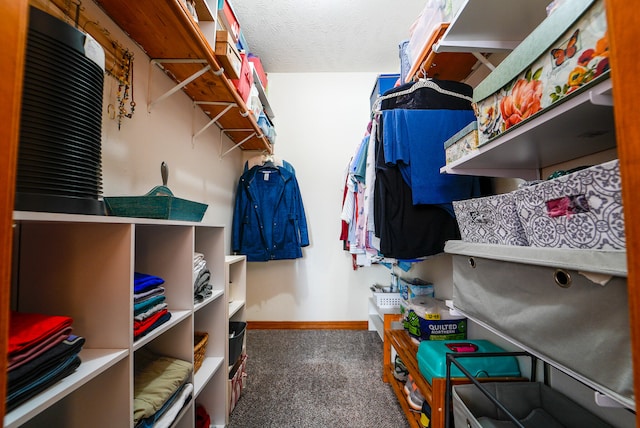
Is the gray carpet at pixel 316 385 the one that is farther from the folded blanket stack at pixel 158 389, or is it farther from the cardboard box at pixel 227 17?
the cardboard box at pixel 227 17

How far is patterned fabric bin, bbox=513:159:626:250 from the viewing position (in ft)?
1.39

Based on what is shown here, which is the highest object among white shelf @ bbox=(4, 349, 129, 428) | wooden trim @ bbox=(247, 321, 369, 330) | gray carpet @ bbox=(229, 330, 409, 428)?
white shelf @ bbox=(4, 349, 129, 428)

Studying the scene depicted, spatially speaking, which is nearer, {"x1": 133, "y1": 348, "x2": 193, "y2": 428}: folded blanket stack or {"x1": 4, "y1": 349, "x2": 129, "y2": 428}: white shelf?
{"x1": 4, "y1": 349, "x2": 129, "y2": 428}: white shelf

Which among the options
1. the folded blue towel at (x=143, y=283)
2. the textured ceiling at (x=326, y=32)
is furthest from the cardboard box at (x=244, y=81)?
the folded blue towel at (x=143, y=283)

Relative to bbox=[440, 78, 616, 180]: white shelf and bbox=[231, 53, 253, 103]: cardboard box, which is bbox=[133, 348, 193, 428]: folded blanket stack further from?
bbox=[231, 53, 253, 103]: cardboard box

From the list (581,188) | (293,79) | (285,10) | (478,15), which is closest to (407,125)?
(478,15)

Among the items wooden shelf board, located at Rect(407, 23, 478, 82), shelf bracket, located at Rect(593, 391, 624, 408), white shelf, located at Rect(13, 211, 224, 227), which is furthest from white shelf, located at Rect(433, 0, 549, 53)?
white shelf, located at Rect(13, 211, 224, 227)

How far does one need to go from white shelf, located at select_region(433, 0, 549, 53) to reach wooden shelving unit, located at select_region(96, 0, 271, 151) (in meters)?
0.98

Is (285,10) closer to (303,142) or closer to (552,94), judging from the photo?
(303,142)

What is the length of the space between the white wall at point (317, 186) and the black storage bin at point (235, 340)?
100 cm

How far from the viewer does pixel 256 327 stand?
2.59m

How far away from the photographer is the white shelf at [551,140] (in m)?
0.47

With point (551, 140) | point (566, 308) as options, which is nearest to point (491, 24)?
point (551, 140)

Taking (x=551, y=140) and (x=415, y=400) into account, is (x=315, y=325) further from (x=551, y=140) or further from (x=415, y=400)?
(x=551, y=140)
